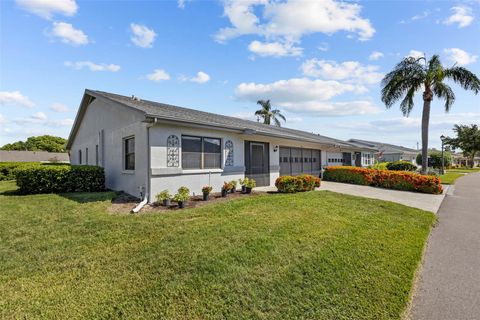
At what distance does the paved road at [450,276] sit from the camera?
305 cm

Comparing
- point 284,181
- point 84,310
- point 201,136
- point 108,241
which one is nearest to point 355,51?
point 284,181

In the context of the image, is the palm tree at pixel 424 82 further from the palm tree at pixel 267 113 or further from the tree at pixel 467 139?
the tree at pixel 467 139

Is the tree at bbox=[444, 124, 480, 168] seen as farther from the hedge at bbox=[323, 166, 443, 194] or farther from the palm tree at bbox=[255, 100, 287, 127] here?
the hedge at bbox=[323, 166, 443, 194]

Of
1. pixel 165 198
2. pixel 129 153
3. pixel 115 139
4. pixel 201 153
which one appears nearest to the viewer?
pixel 165 198

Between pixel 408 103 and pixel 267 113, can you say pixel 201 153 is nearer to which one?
pixel 408 103

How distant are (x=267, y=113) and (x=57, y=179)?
96.9 feet

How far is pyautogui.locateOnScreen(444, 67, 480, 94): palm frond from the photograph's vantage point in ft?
52.8

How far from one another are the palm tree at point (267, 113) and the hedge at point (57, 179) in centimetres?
2797

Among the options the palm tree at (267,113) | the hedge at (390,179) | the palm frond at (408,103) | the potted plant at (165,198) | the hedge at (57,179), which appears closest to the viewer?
the potted plant at (165,198)

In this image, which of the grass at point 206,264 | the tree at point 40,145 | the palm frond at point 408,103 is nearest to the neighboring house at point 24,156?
the tree at point 40,145

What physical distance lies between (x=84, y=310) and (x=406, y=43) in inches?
532

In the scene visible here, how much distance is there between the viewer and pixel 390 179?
13508 mm

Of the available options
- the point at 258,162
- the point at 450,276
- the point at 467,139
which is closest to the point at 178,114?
the point at 258,162

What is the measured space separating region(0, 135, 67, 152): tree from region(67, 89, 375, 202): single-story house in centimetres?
6511
